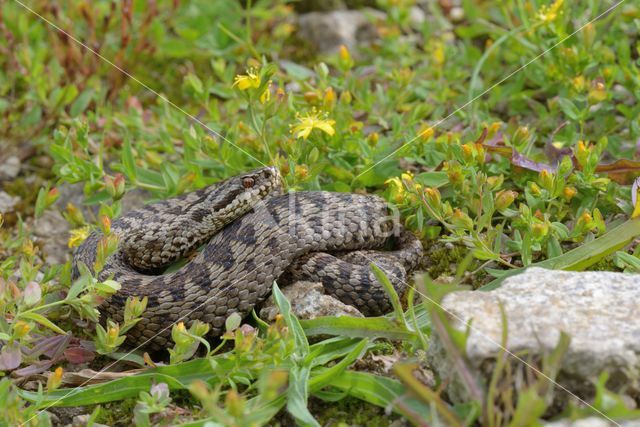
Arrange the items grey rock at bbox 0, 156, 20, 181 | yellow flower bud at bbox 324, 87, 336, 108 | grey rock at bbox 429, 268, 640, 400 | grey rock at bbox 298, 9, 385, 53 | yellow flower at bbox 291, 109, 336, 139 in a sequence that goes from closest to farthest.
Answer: grey rock at bbox 429, 268, 640, 400, yellow flower at bbox 291, 109, 336, 139, yellow flower bud at bbox 324, 87, 336, 108, grey rock at bbox 0, 156, 20, 181, grey rock at bbox 298, 9, 385, 53

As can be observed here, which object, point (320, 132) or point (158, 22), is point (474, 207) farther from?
point (158, 22)

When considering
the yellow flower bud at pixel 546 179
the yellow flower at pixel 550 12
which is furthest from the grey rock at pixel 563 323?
the yellow flower at pixel 550 12

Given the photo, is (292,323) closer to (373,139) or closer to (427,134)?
(373,139)

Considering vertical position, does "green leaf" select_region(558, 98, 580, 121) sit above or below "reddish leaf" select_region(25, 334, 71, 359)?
above

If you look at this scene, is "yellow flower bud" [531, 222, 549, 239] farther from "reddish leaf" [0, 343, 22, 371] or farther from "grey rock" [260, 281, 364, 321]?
"reddish leaf" [0, 343, 22, 371]

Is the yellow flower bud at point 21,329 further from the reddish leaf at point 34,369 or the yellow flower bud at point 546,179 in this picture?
the yellow flower bud at point 546,179

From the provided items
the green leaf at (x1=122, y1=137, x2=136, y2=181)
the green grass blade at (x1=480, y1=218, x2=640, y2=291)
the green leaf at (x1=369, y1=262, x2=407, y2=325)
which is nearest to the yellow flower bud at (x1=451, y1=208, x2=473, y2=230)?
the green grass blade at (x1=480, y1=218, x2=640, y2=291)

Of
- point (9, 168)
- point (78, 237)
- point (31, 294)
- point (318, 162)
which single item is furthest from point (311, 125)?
point (9, 168)
